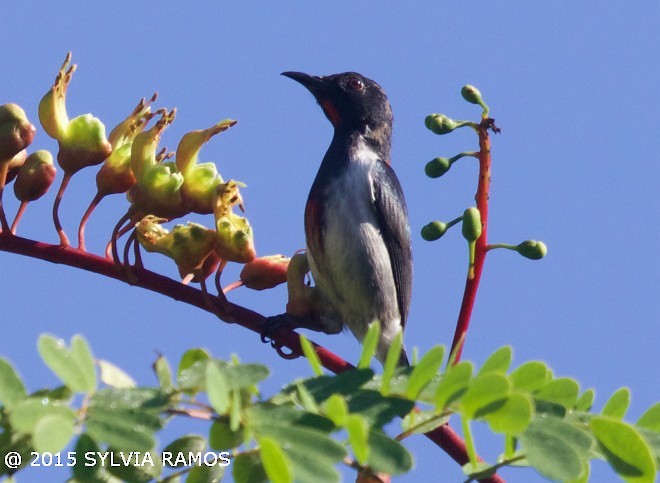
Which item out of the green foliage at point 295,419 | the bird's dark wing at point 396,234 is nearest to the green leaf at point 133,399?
the green foliage at point 295,419

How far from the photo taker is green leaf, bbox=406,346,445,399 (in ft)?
6.83

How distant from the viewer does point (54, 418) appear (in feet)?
5.65

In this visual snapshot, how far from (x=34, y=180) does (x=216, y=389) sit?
123 cm

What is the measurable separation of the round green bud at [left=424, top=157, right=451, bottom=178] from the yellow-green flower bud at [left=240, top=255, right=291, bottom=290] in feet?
1.71

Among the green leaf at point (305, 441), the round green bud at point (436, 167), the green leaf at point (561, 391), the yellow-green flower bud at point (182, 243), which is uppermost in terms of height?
the round green bud at point (436, 167)

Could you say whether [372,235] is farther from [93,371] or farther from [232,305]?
[93,371]

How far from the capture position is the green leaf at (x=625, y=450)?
6.59 feet

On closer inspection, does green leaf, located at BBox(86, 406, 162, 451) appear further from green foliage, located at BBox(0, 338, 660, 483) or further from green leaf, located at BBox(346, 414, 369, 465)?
green leaf, located at BBox(346, 414, 369, 465)

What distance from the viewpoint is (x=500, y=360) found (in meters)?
2.22

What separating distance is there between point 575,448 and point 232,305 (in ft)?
3.83

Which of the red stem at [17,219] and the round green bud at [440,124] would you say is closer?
the red stem at [17,219]

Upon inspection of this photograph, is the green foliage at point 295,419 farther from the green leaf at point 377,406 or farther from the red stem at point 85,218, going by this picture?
the red stem at point 85,218

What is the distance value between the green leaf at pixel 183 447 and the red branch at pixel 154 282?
0.62m

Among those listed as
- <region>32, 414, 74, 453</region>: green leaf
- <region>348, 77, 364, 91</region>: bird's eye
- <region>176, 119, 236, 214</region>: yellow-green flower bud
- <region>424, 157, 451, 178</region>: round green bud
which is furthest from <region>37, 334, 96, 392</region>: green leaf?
<region>348, 77, 364, 91</region>: bird's eye
